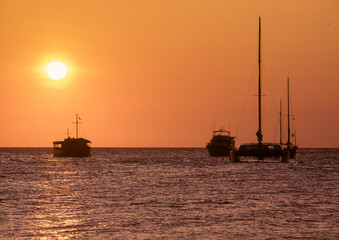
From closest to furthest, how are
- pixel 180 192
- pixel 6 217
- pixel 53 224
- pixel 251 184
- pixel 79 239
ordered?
1. pixel 79 239
2. pixel 53 224
3. pixel 6 217
4. pixel 180 192
5. pixel 251 184

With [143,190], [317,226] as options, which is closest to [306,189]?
[143,190]

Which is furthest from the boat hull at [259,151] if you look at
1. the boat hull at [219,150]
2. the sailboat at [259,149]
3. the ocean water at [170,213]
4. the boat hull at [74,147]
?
the boat hull at [74,147]

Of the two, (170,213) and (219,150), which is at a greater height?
(219,150)

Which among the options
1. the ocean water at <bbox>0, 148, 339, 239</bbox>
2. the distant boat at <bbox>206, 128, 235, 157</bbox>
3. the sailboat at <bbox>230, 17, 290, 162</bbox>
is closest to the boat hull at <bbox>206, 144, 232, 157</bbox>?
the distant boat at <bbox>206, 128, 235, 157</bbox>

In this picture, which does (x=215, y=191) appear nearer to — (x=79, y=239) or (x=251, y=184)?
(x=251, y=184)

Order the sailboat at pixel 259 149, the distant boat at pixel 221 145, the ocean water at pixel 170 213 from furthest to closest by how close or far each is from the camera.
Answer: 1. the distant boat at pixel 221 145
2. the sailboat at pixel 259 149
3. the ocean water at pixel 170 213

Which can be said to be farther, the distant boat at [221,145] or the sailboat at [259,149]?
the distant boat at [221,145]

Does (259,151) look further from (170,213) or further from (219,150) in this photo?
(219,150)

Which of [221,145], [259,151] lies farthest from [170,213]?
[221,145]

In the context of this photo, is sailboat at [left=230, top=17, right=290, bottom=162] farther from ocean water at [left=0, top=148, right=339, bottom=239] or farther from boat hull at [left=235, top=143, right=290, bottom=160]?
ocean water at [left=0, top=148, right=339, bottom=239]

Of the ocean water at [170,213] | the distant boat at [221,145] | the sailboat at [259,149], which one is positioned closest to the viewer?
the ocean water at [170,213]

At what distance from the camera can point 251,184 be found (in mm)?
60250

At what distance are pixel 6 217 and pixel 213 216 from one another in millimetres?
10165

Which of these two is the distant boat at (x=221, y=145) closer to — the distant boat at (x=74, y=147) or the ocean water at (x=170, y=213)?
the distant boat at (x=74, y=147)
